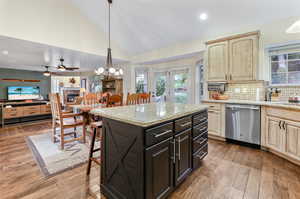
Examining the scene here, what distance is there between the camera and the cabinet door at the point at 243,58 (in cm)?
295

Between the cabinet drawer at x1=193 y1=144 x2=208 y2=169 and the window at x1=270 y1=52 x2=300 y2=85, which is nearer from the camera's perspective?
the cabinet drawer at x1=193 y1=144 x2=208 y2=169

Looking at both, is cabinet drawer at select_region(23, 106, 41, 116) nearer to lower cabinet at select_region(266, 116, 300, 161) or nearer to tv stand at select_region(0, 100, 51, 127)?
tv stand at select_region(0, 100, 51, 127)

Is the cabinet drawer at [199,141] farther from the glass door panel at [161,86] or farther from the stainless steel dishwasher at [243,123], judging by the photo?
the glass door panel at [161,86]

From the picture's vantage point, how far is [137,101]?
3.36 metres

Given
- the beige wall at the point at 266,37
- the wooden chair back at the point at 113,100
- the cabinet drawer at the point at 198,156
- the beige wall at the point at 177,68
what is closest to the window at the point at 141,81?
the beige wall at the point at 177,68

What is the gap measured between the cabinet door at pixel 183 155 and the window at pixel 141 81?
4.13 metres

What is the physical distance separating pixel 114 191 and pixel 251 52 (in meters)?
3.52

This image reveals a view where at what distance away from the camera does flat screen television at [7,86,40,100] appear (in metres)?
6.42

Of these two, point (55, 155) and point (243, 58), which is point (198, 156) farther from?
point (55, 155)

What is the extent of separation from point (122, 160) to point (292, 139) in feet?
8.81

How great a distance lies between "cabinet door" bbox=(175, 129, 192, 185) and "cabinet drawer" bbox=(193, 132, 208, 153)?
143mm

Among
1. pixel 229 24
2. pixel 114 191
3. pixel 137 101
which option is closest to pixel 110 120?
pixel 114 191

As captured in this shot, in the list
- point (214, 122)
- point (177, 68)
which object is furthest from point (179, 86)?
point (214, 122)

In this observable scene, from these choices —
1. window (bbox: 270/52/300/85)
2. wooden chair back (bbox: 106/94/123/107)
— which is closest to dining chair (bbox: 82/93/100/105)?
wooden chair back (bbox: 106/94/123/107)
